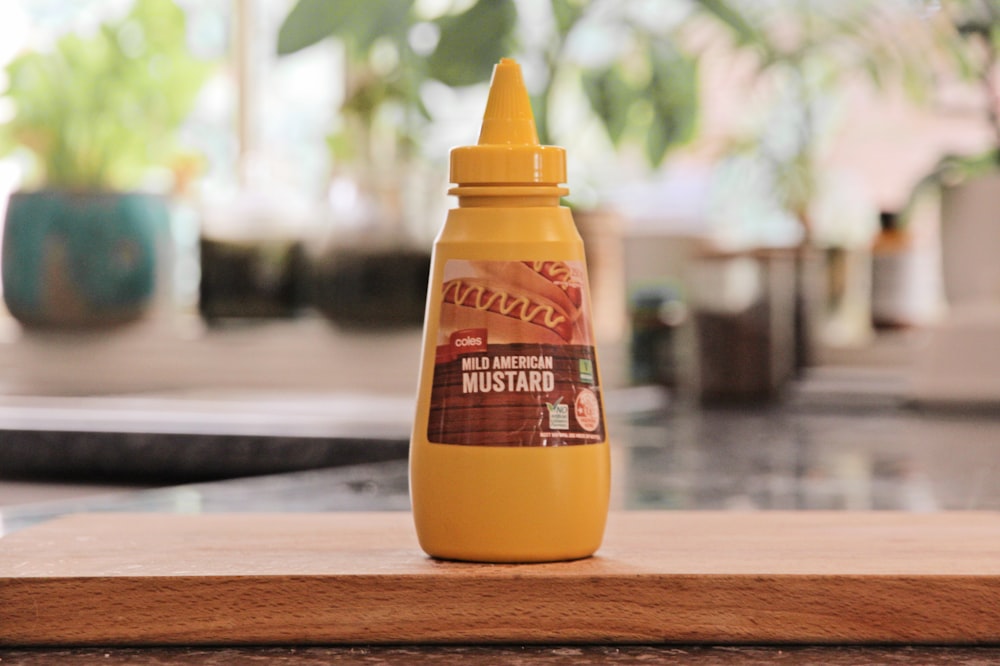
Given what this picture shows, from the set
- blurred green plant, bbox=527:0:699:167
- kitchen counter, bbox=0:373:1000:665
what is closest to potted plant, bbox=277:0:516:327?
blurred green plant, bbox=527:0:699:167

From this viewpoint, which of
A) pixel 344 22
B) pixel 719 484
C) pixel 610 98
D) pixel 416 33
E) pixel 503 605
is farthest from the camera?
pixel 610 98

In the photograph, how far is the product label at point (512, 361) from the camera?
16.8 inches

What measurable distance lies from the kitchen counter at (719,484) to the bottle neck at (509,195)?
0.51 feet

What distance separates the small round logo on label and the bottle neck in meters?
0.07

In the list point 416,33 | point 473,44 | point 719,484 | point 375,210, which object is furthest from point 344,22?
point 375,210

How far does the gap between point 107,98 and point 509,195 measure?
6.20 feet

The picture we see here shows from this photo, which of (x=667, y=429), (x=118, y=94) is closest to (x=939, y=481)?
(x=667, y=429)

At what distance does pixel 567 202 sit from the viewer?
2010 mm

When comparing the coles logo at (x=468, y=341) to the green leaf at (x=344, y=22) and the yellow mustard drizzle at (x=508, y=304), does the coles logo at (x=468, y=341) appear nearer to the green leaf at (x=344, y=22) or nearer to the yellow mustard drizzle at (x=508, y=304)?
the yellow mustard drizzle at (x=508, y=304)

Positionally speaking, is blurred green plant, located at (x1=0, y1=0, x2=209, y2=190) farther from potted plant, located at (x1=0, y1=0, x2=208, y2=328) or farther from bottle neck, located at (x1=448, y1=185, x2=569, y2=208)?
bottle neck, located at (x1=448, y1=185, x2=569, y2=208)

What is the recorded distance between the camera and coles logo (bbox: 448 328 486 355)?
432 mm

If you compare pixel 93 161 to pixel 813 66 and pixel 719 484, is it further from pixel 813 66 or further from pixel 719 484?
pixel 719 484

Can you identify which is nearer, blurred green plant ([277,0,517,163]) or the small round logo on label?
the small round logo on label

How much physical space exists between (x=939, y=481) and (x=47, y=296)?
1.51 m
